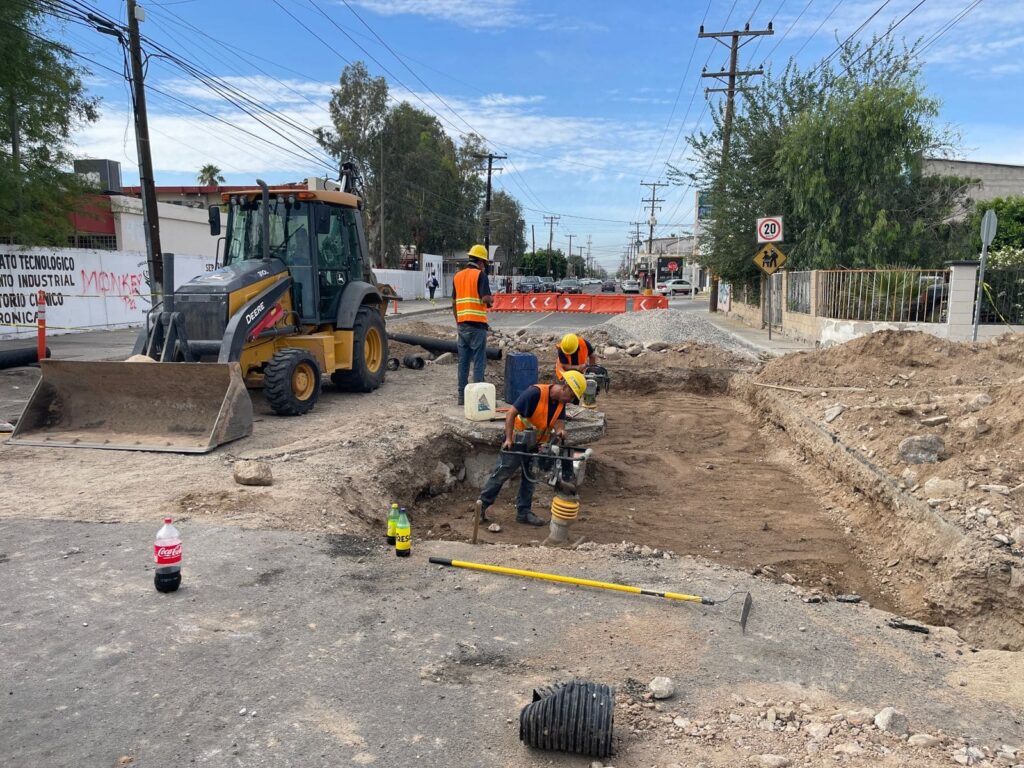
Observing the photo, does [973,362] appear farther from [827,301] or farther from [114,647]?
[114,647]

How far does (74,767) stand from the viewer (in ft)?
9.14

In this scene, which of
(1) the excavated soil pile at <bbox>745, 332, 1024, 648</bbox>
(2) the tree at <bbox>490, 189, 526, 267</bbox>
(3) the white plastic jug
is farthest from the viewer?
(2) the tree at <bbox>490, 189, 526, 267</bbox>

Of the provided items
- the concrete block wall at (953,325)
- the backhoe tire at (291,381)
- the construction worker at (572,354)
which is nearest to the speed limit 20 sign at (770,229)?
the concrete block wall at (953,325)

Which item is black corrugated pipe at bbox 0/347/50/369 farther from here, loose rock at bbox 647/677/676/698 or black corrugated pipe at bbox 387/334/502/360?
loose rock at bbox 647/677/676/698

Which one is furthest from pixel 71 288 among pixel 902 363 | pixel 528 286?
pixel 528 286

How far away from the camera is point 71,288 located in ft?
62.5

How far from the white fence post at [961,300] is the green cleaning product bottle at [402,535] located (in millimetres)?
14956

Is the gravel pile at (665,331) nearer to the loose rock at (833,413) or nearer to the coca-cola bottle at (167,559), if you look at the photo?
the loose rock at (833,413)

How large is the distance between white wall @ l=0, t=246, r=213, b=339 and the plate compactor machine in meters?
8.00

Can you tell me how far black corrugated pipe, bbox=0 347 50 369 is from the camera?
444 inches

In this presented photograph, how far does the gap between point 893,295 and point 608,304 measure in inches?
718

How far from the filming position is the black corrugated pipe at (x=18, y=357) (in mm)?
11289

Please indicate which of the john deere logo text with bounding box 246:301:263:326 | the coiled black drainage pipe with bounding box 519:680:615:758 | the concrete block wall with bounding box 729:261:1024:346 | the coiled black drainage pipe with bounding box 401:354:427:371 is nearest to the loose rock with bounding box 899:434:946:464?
the coiled black drainage pipe with bounding box 519:680:615:758

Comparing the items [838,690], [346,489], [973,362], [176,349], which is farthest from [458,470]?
[973,362]
